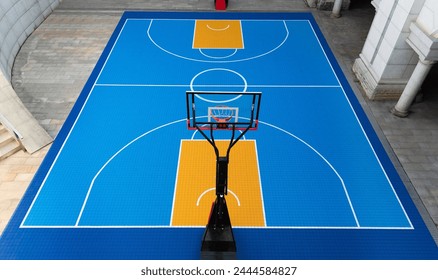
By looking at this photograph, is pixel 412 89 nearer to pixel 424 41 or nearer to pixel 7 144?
pixel 424 41

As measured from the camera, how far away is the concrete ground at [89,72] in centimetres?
715

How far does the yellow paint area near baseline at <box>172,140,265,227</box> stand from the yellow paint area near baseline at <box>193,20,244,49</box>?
197 inches

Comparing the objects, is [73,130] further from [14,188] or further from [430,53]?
[430,53]

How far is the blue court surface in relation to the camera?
5996 mm

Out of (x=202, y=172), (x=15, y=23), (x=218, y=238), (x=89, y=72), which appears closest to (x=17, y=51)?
(x=15, y=23)

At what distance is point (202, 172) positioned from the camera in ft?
23.6

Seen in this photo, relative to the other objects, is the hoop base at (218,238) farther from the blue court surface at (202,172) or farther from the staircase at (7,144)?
the staircase at (7,144)

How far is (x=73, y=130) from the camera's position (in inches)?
324

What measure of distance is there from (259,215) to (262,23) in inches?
359

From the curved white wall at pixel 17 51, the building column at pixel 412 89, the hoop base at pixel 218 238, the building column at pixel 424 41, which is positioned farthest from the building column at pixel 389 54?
the curved white wall at pixel 17 51

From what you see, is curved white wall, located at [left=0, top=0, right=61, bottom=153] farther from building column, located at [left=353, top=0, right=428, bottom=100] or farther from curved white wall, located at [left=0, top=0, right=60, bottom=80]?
building column, located at [left=353, top=0, right=428, bottom=100]

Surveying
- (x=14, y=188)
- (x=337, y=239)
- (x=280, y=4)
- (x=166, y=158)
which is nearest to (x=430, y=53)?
(x=337, y=239)

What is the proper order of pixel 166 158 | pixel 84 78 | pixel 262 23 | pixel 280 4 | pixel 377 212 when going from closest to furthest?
pixel 377 212
pixel 166 158
pixel 84 78
pixel 262 23
pixel 280 4

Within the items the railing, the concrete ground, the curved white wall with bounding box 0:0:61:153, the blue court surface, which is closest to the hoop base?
the blue court surface
